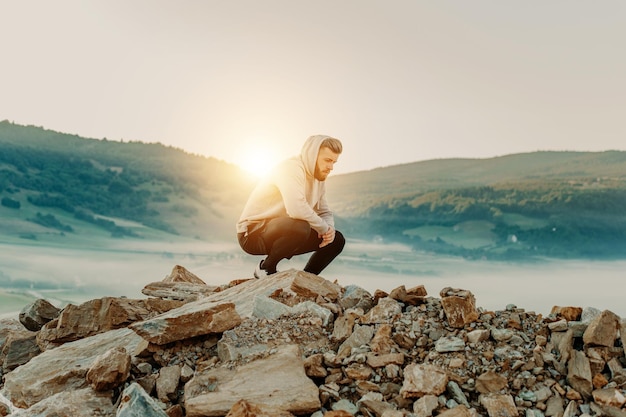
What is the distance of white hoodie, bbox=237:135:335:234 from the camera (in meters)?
5.56

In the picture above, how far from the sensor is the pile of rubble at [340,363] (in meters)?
3.98

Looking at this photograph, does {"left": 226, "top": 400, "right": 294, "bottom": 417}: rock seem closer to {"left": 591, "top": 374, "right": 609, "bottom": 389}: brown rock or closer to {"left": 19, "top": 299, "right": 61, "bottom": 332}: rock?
{"left": 591, "top": 374, "right": 609, "bottom": 389}: brown rock

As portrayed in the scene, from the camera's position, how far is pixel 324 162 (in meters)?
5.60

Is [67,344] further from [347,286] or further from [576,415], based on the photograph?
[576,415]

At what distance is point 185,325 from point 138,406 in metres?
0.81

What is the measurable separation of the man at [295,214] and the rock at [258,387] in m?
1.57

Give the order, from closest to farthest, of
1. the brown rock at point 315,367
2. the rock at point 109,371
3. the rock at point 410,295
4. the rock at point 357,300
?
the brown rock at point 315,367, the rock at point 109,371, the rock at point 410,295, the rock at point 357,300

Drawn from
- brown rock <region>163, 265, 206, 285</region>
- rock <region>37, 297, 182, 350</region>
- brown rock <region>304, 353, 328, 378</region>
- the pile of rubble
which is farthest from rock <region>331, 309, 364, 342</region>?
brown rock <region>163, 265, 206, 285</region>

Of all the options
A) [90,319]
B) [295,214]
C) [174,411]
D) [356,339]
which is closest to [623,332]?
[356,339]

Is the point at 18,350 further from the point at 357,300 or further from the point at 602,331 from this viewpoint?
the point at 602,331

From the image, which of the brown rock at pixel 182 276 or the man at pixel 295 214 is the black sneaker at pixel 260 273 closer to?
the man at pixel 295 214

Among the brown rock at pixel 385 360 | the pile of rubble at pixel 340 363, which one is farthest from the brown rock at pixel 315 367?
the brown rock at pixel 385 360

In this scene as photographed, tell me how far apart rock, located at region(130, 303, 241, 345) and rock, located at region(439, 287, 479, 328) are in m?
1.52

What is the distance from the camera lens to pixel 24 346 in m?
5.91
